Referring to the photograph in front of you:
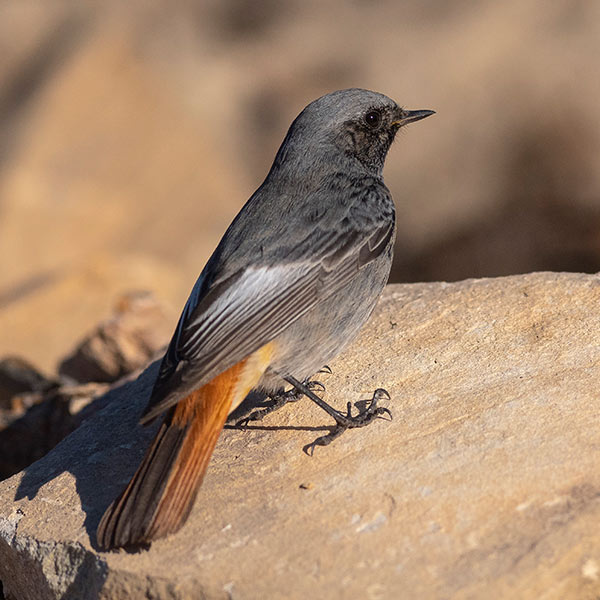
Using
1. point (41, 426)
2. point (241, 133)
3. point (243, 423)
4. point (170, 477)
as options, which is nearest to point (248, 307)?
point (243, 423)

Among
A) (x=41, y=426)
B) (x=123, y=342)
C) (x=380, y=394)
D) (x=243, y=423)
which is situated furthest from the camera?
(x=123, y=342)

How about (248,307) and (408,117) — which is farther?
(408,117)

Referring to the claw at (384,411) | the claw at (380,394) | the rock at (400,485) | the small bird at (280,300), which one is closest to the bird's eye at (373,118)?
the small bird at (280,300)

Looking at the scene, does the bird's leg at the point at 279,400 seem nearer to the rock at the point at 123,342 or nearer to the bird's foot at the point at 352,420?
the bird's foot at the point at 352,420

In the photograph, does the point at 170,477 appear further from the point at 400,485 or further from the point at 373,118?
the point at 373,118

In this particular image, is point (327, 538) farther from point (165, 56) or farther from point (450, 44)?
point (165, 56)

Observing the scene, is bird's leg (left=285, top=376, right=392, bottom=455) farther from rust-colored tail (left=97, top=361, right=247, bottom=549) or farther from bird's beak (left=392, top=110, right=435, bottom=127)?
bird's beak (left=392, top=110, right=435, bottom=127)
